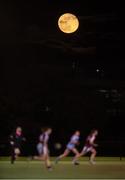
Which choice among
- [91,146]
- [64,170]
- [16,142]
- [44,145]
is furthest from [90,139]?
[16,142]

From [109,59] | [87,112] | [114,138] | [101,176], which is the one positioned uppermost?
[109,59]

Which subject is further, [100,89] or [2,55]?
[2,55]

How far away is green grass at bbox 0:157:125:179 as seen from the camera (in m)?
5.14

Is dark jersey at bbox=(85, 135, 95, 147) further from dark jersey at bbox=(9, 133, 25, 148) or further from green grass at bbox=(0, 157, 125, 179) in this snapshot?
dark jersey at bbox=(9, 133, 25, 148)

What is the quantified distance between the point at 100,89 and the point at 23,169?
162cm

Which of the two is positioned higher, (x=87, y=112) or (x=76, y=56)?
(x=76, y=56)

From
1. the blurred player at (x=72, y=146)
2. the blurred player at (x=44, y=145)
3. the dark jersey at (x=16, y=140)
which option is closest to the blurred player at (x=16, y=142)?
the dark jersey at (x=16, y=140)

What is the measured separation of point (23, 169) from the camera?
5340mm

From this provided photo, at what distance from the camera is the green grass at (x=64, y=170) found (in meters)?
5.14

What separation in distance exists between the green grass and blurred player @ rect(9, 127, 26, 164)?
0.10m

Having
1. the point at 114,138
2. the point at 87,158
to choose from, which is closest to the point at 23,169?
the point at 87,158

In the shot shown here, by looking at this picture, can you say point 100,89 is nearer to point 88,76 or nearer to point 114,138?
point 88,76

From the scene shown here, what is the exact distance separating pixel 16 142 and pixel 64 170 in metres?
0.80

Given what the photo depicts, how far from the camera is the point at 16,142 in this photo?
5.25 metres
